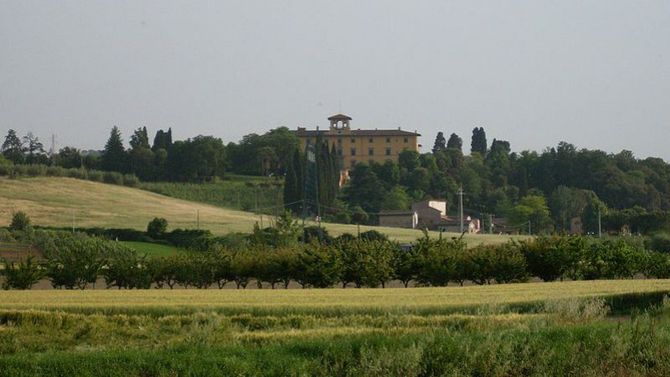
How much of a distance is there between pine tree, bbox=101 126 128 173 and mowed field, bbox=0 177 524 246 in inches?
742

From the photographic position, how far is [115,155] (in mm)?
140375

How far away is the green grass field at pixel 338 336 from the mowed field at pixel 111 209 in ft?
191

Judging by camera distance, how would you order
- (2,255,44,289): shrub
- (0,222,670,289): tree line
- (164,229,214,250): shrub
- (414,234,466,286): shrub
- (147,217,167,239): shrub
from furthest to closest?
1. (147,217,167,239): shrub
2. (164,229,214,250): shrub
3. (414,234,466,286): shrub
4. (0,222,670,289): tree line
5. (2,255,44,289): shrub

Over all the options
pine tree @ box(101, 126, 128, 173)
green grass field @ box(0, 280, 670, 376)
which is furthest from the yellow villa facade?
green grass field @ box(0, 280, 670, 376)

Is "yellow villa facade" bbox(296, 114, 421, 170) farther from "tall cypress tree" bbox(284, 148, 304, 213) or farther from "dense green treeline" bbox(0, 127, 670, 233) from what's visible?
"tall cypress tree" bbox(284, 148, 304, 213)

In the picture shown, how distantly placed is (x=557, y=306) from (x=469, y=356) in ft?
18.4

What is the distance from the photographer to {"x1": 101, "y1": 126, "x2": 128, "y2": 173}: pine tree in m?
138

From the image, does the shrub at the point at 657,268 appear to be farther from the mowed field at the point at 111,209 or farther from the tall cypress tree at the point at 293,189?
the tall cypress tree at the point at 293,189

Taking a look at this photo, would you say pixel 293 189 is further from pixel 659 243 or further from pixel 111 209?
pixel 659 243

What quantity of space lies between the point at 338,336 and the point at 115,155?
411 feet

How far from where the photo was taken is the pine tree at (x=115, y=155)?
454ft

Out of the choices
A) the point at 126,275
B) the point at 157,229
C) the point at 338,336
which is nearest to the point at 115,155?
the point at 157,229

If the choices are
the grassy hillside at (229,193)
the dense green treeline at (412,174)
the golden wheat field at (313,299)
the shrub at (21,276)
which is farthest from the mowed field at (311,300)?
the grassy hillside at (229,193)

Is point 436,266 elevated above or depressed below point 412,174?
below
